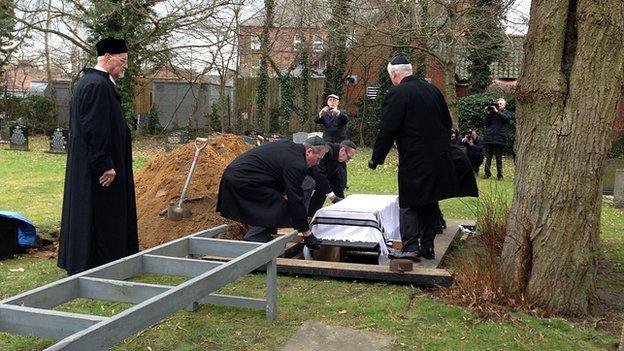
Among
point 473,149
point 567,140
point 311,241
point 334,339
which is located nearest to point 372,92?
point 473,149

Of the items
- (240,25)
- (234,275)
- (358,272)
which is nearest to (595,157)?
(358,272)

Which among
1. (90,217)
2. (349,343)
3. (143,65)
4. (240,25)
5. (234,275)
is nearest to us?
(234,275)

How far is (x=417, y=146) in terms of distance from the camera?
19.7 feet

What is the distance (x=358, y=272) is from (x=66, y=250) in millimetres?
2632

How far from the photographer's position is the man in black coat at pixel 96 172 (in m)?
5.32

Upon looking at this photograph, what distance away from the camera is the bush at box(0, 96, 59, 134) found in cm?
2864

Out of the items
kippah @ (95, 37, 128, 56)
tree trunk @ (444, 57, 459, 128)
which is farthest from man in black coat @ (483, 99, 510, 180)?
kippah @ (95, 37, 128, 56)

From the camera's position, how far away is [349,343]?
445 cm

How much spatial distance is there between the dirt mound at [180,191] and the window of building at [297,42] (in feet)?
60.4

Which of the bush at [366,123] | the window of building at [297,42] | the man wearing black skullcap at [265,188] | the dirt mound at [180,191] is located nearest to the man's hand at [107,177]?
the man wearing black skullcap at [265,188]

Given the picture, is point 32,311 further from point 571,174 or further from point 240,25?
point 240,25

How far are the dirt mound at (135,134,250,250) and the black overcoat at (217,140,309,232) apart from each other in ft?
3.24

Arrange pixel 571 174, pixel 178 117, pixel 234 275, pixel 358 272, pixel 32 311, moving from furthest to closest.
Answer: pixel 178 117 → pixel 358 272 → pixel 571 174 → pixel 234 275 → pixel 32 311

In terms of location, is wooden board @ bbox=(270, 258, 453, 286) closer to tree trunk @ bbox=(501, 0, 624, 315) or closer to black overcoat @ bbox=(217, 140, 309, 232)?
black overcoat @ bbox=(217, 140, 309, 232)
